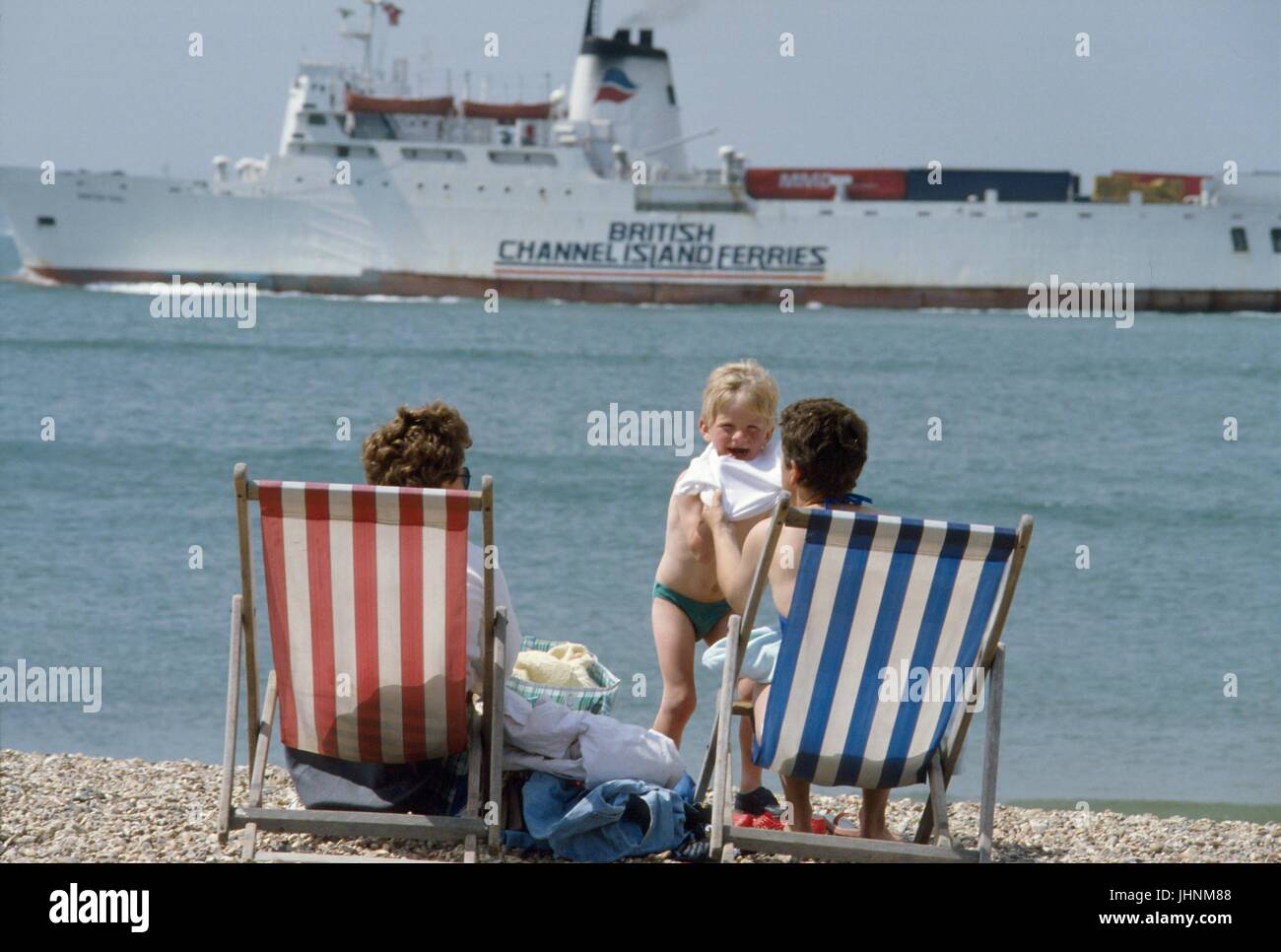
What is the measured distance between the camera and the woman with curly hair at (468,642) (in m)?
2.74

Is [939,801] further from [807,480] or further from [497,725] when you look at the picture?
[497,725]

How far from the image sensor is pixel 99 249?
3691cm

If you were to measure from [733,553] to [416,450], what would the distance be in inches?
24.8

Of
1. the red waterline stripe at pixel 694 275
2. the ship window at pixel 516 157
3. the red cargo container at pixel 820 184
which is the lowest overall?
the red waterline stripe at pixel 694 275

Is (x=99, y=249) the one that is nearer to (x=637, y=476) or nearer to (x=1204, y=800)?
(x=637, y=476)

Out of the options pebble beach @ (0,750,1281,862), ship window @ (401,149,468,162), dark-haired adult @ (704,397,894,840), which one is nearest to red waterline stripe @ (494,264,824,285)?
ship window @ (401,149,468,162)

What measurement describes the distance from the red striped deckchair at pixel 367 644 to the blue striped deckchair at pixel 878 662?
18.1 inches

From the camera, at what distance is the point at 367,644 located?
270 cm

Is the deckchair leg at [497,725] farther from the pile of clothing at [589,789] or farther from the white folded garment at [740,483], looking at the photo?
the white folded garment at [740,483]

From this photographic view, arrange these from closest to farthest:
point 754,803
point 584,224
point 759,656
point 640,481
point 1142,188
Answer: point 759,656 → point 754,803 → point 640,481 → point 584,224 → point 1142,188

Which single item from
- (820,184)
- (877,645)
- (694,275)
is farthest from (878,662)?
(820,184)

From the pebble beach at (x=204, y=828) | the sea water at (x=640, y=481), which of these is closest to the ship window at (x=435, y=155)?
the sea water at (x=640, y=481)

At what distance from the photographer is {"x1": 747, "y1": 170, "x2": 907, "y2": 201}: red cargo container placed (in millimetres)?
36281

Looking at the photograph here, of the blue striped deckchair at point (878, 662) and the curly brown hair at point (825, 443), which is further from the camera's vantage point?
the curly brown hair at point (825, 443)
